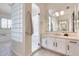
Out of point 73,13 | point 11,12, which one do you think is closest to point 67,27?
point 73,13

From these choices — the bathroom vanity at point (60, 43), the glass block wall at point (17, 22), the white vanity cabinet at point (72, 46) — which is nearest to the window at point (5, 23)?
the glass block wall at point (17, 22)

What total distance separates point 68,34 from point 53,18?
48 cm

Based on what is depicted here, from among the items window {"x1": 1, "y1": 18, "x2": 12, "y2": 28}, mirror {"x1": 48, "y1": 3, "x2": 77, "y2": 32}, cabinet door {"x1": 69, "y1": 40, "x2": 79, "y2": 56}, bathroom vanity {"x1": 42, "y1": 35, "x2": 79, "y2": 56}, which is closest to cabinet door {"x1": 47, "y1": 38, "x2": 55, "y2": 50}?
bathroom vanity {"x1": 42, "y1": 35, "x2": 79, "y2": 56}

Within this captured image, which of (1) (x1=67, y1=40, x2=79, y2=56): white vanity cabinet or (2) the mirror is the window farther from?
(1) (x1=67, y1=40, x2=79, y2=56): white vanity cabinet

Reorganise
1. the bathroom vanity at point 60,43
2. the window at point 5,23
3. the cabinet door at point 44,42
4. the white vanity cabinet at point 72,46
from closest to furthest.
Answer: the window at point 5,23 → the white vanity cabinet at point 72,46 → the bathroom vanity at point 60,43 → the cabinet door at point 44,42

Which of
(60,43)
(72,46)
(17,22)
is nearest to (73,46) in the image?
(72,46)

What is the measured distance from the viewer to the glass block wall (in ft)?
5.82

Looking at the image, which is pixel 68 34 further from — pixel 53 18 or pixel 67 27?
pixel 53 18

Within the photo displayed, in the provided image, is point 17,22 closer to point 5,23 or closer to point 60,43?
point 5,23

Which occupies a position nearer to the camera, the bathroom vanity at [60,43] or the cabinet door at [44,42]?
the bathroom vanity at [60,43]

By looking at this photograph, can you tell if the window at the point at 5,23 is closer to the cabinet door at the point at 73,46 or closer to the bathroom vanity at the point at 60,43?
the bathroom vanity at the point at 60,43

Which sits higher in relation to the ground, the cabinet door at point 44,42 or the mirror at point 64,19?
the mirror at point 64,19

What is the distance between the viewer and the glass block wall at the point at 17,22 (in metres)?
1.78

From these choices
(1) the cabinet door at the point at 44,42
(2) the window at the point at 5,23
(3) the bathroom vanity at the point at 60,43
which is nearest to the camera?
(2) the window at the point at 5,23
